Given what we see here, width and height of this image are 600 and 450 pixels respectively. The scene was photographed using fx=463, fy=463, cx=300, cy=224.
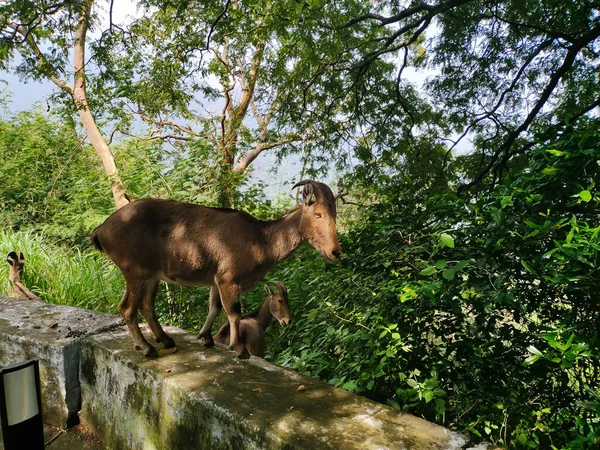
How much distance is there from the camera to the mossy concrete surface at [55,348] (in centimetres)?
326

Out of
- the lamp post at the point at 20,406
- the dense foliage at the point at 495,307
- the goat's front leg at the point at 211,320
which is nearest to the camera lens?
the lamp post at the point at 20,406

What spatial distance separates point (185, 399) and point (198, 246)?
1053mm

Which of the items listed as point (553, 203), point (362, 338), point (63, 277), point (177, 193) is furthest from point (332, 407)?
point (63, 277)

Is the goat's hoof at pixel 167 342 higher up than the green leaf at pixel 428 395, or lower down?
higher up

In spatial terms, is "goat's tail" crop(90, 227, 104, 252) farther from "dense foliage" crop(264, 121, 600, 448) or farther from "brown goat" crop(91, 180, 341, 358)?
"dense foliage" crop(264, 121, 600, 448)

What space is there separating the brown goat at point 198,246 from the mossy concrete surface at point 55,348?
1.85 feet

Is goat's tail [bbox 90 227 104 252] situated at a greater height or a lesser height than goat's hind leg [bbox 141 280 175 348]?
greater

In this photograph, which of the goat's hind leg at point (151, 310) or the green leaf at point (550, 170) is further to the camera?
the goat's hind leg at point (151, 310)

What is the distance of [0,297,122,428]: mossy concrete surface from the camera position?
326 cm

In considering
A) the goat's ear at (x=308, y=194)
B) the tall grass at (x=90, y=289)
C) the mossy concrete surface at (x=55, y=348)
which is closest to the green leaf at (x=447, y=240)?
the goat's ear at (x=308, y=194)

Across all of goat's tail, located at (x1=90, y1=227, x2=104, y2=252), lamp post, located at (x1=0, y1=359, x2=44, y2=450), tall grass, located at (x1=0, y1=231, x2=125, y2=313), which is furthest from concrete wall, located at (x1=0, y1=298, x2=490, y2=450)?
tall grass, located at (x1=0, y1=231, x2=125, y2=313)

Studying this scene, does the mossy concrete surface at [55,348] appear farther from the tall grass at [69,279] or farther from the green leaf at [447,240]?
the green leaf at [447,240]

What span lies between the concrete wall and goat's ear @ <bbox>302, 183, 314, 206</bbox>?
3.77ft

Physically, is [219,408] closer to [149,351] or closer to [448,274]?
[149,351]
